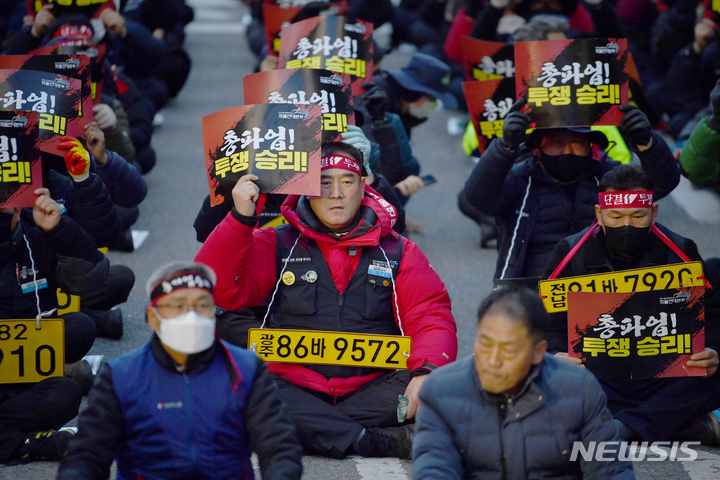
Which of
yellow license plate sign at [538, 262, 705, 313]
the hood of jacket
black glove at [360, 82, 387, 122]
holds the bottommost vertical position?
yellow license plate sign at [538, 262, 705, 313]

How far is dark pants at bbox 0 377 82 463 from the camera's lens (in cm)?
464

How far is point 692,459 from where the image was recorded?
4.81 metres

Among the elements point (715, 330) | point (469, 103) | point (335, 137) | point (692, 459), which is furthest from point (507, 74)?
point (692, 459)

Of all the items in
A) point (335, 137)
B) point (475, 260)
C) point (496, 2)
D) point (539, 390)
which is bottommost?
point (475, 260)

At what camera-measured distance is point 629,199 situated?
4980mm

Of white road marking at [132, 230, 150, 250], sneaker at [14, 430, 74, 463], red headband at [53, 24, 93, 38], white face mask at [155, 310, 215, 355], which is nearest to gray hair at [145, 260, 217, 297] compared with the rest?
white face mask at [155, 310, 215, 355]

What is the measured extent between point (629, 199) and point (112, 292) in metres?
3.33

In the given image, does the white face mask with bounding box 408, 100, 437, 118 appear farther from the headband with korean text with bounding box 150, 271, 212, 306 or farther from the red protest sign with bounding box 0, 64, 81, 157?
the headband with korean text with bounding box 150, 271, 212, 306

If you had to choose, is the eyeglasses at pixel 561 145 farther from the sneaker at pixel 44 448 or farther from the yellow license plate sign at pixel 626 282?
the sneaker at pixel 44 448

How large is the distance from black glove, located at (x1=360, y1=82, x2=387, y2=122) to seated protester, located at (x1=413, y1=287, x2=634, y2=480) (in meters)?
3.54

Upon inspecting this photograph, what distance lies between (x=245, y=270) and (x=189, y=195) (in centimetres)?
569

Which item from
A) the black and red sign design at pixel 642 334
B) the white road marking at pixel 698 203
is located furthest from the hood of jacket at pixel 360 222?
the white road marking at pixel 698 203

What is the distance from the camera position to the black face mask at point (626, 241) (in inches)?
196

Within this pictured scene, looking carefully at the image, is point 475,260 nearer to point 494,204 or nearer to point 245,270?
point 494,204
